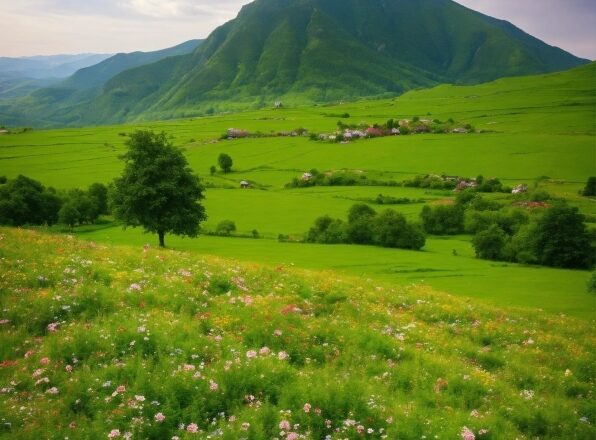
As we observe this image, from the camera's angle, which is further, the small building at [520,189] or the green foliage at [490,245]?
the small building at [520,189]

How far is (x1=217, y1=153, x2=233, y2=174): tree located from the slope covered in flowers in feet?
374

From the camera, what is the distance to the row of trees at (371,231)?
6938 cm

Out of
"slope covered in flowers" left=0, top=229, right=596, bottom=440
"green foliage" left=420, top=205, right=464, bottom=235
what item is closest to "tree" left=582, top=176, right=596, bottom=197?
"green foliage" left=420, top=205, right=464, bottom=235

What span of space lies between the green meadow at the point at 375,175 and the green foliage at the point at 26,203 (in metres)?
9.94

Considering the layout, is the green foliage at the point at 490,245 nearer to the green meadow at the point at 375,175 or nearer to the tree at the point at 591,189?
the green meadow at the point at 375,175

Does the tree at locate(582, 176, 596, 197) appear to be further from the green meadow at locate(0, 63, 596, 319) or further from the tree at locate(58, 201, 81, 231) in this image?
the tree at locate(58, 201, 81, 231)

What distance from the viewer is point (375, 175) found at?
12050cm

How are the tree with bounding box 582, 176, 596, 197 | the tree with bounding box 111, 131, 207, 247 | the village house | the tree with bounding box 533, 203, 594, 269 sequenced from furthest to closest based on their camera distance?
the village house, the tree with bounding box 582, 176, 596, 197, the tree with bounding box 533, 203, 594, 269, the tree with bounding box 111, 131, 207, 247

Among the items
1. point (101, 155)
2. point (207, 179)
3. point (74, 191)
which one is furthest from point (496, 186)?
point (101, 155)

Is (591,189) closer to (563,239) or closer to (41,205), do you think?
(563,239)

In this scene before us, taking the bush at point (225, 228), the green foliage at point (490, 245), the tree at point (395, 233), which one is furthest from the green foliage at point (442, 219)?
the bush at point (225, 228)

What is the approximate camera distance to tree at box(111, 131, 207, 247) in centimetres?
5262

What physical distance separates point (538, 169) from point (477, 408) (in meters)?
123

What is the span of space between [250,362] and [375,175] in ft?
368
